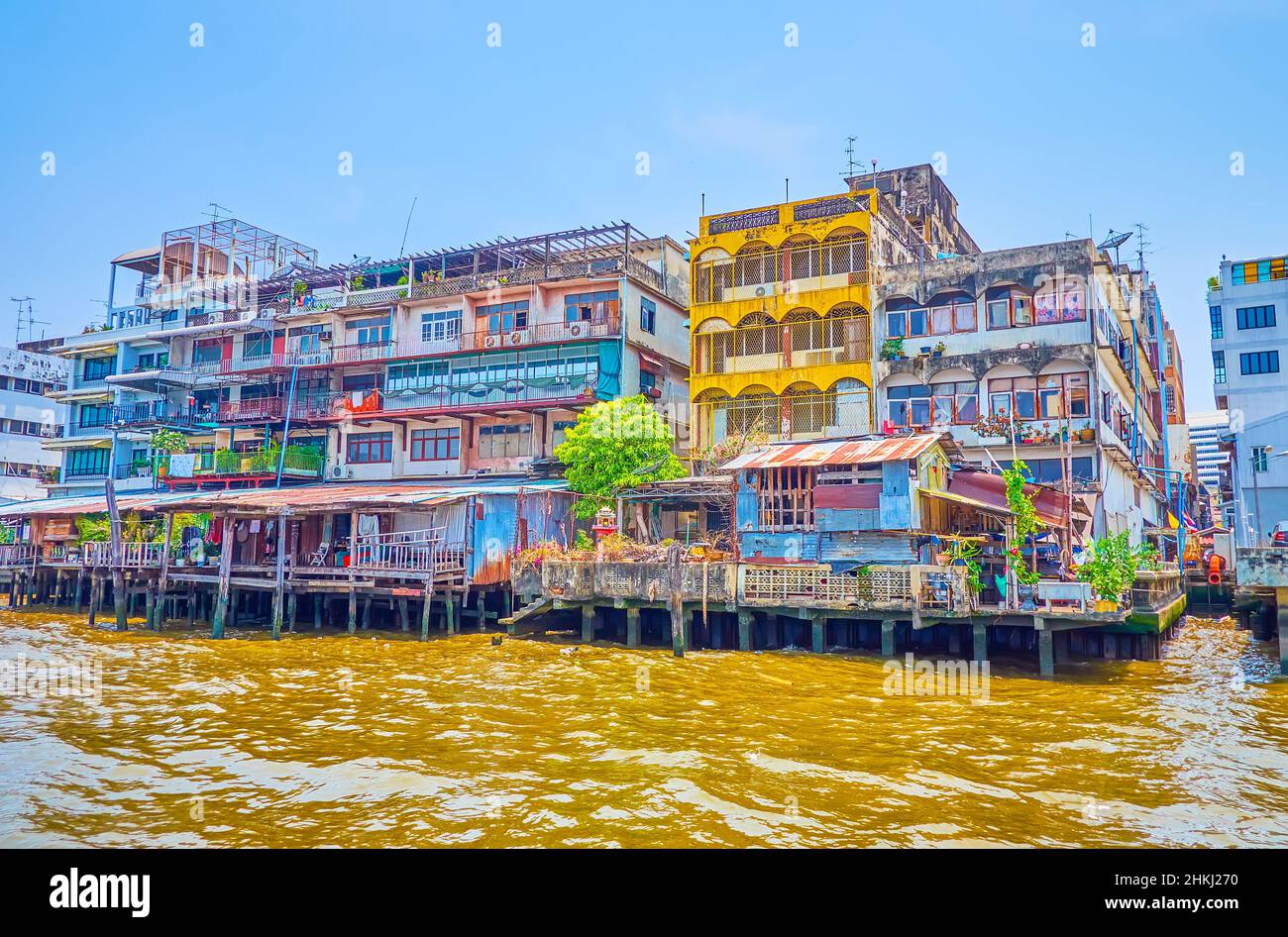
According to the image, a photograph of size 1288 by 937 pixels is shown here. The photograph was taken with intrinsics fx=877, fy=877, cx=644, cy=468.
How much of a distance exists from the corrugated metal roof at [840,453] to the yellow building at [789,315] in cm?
681

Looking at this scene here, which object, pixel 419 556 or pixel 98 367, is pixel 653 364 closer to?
pixel 419 556

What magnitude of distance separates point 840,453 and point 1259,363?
1342 inches

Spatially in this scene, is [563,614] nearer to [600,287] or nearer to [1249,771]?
[600,287]

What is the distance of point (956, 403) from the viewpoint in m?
33.3

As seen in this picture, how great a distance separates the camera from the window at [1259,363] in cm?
4581

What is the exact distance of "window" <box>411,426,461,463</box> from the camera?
4003 cm

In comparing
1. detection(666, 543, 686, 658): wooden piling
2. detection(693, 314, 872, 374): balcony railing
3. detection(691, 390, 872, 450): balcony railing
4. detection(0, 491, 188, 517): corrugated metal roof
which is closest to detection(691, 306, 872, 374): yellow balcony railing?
detection(693, 314, 872, 374): balcony railing

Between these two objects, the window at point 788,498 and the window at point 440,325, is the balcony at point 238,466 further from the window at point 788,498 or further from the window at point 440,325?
the window at point 788,498

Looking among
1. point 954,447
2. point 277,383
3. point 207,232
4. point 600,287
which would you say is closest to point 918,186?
point 600,287

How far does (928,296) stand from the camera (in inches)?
1352

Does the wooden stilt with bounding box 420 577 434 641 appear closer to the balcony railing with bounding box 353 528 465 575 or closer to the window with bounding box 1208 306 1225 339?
the balcony railing with bounding box 353 528 465 575

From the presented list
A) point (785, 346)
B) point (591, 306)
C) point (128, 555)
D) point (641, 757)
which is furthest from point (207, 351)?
point (641, 757)

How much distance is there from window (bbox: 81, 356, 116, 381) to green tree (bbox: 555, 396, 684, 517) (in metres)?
35.5

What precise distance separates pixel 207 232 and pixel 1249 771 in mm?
51578
